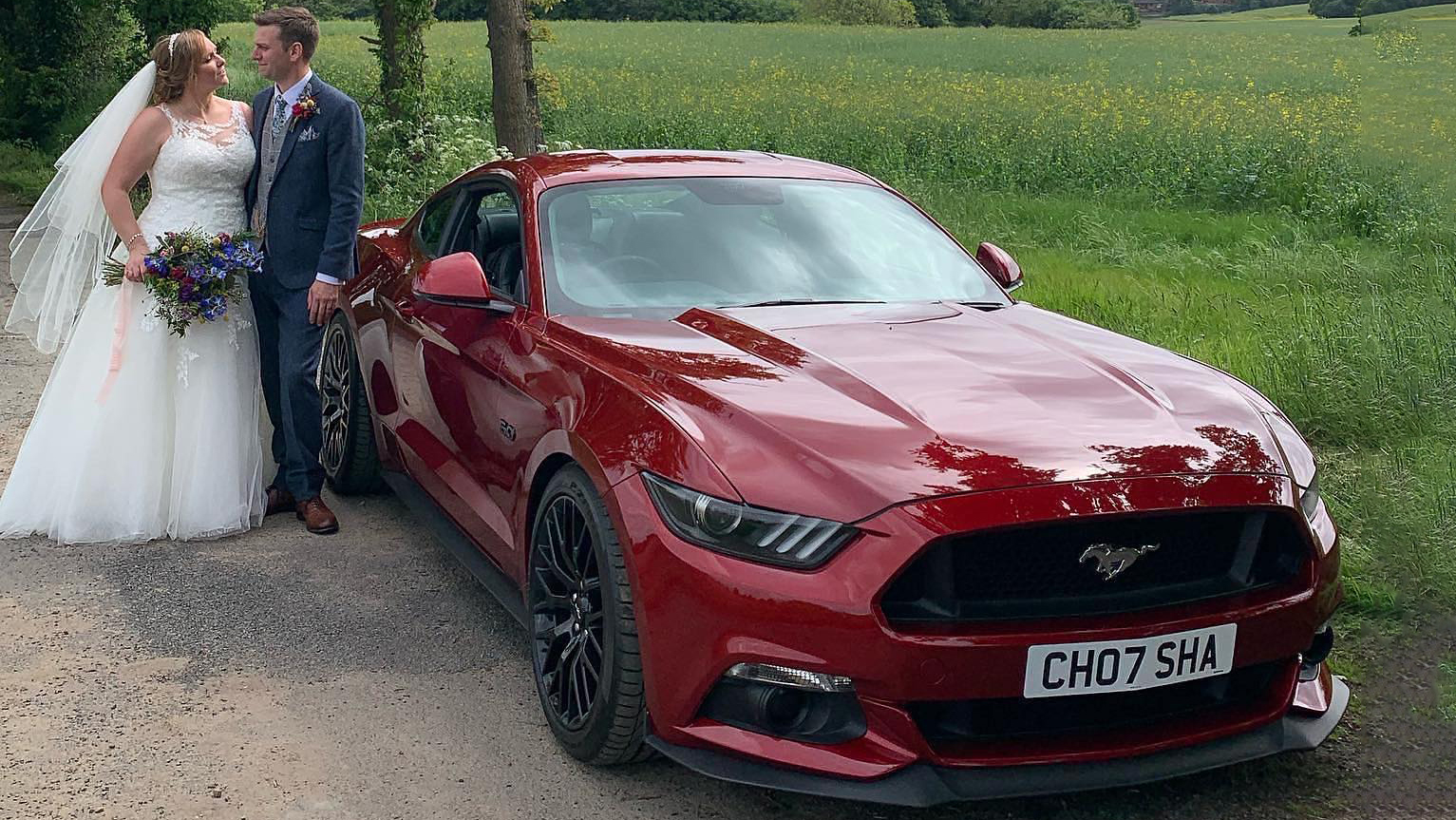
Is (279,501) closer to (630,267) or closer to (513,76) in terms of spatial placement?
(630,267)

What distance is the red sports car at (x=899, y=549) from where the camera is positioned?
9.95ft

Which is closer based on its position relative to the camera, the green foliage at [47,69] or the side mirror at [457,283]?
the side mirror at [457,283]

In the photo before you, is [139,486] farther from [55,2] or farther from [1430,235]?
[55,2]

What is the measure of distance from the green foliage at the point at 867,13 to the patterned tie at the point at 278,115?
81565 millimetres

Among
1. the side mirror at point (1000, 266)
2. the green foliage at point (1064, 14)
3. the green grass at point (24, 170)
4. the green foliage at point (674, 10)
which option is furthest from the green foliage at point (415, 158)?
the green foliage at point (674, 10)

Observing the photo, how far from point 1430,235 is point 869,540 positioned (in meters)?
9.53

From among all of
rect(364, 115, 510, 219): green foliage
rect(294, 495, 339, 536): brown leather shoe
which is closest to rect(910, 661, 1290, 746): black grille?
rect(294, 495, 339, 536): brown leather shoe

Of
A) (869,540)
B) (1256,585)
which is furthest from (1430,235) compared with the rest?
(869,540)

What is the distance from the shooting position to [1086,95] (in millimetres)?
22641

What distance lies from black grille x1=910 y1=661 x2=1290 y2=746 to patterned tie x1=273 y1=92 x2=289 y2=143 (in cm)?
396

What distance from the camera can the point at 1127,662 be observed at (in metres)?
3.07

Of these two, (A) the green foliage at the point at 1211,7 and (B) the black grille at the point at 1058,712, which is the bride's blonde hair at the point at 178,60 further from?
(A) the green foliage at the point at 1211,7

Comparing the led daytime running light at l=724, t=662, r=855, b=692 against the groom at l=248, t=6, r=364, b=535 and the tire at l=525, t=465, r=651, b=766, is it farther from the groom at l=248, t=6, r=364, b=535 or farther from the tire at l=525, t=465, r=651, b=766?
the groom at l=248, t=6, r=364, b=535

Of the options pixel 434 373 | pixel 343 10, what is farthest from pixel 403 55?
pixel 343 10
